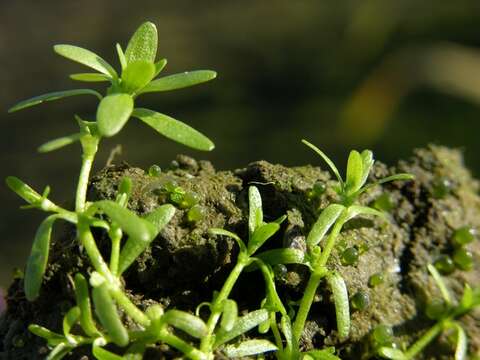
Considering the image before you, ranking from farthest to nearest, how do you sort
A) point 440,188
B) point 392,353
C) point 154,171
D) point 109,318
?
point 440,188 → point 154,171 → point 392,353 → point 109,318

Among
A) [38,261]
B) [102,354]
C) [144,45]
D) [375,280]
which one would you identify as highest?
[144,45]

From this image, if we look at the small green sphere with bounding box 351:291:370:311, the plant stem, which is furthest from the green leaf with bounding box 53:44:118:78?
the small green sphere with bounding box 351:291:370:311

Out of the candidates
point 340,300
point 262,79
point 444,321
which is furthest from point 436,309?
point 262,79

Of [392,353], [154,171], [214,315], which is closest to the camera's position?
[214,315]

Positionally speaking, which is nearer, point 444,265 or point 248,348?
point 248,348

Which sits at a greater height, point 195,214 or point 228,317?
point 195,214

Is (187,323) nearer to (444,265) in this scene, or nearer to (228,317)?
(228,317)
